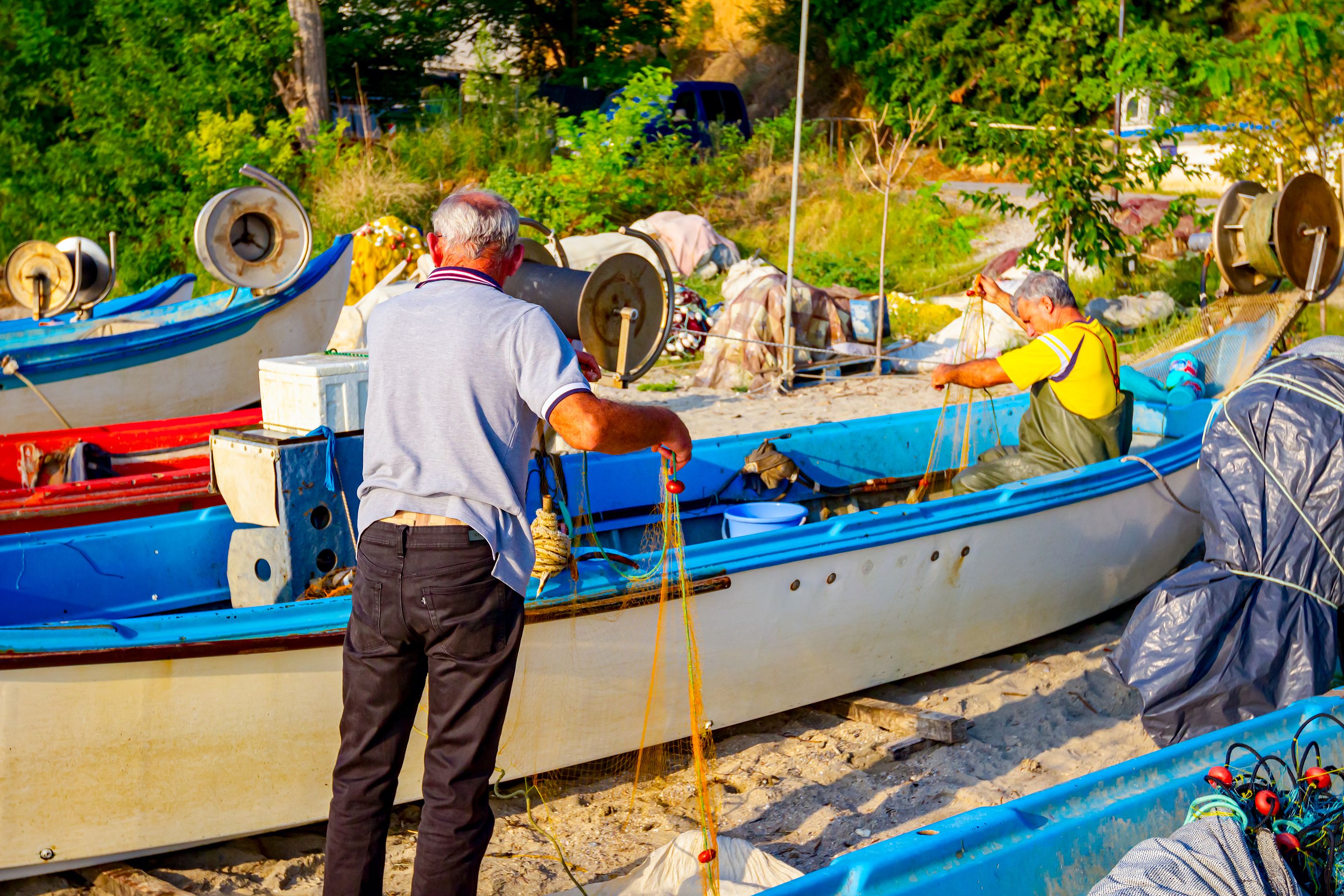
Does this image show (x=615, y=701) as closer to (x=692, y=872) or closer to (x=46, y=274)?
(x=692, y=872)

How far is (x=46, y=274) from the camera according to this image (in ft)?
30.6

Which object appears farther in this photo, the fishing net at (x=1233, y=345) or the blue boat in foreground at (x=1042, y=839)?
the fishing net at (x=1233, y=345)

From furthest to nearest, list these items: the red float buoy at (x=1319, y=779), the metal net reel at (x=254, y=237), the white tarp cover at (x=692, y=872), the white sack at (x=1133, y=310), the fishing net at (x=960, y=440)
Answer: the white sack at (x=1133, y=310) < the metal net reel at (x=254, y=237) < the fishing net at (x=960, y=440) < the white tarp cover at (x=692, y=872) < the red float buoy at (x=1319, y=779)

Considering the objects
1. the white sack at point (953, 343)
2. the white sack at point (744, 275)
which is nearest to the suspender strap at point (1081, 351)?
the white sack at point (953, 343)

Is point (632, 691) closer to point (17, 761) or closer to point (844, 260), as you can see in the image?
point (17, 761)

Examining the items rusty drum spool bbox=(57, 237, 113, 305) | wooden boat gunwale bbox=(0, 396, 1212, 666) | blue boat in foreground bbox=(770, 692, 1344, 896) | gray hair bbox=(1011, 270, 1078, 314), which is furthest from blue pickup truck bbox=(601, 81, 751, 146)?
blue boat in foreground bbox=(770, 692, 1344, 896)

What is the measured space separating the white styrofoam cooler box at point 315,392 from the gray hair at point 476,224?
1280 mm

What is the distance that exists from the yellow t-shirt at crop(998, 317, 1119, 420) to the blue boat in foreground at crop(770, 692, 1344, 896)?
2262mm

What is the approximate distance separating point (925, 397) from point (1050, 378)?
4452 mm

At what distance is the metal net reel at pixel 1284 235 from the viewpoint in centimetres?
612

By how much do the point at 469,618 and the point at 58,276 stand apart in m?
8.43

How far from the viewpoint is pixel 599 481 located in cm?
519

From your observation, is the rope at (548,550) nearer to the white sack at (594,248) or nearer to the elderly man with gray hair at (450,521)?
the elderly man with gray hair at (450,521)

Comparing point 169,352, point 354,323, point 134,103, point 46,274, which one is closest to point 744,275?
point 354,323
